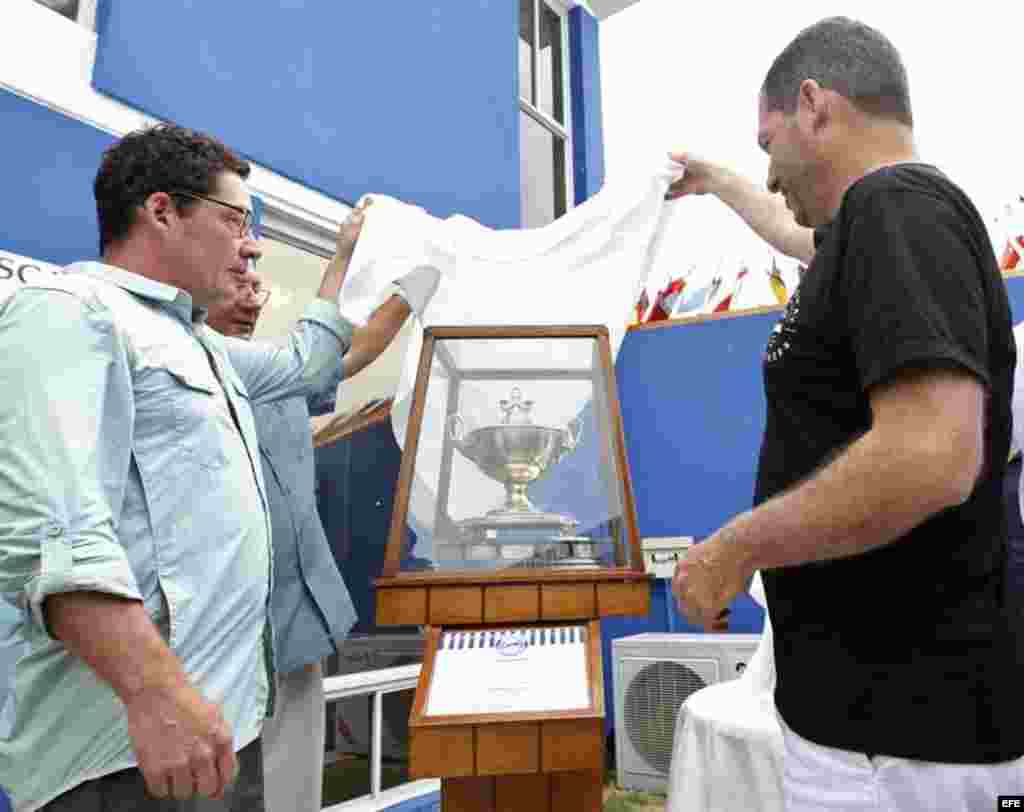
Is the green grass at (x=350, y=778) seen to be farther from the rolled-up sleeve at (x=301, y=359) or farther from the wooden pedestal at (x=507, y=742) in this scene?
the wooden pedestal at (x=507, y=742)

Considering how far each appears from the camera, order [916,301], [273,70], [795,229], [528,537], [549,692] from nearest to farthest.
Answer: [916,301] → [549,692] → [528,537] → [795,229] → [273,70]

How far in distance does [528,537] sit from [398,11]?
88.1 inches

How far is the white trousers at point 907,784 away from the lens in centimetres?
69

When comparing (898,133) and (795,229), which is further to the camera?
(795,229)

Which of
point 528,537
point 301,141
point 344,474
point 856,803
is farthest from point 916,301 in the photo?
point 344,474

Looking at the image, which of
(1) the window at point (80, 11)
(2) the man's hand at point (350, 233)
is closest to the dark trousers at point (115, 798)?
A: (2) the man's hand at point (350, 233)

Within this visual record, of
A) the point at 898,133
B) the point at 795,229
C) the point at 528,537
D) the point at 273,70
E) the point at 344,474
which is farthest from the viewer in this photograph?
the point at 344,474

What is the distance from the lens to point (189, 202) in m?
1.17

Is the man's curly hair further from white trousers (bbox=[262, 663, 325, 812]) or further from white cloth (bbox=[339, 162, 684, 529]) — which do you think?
white trousers (bbox=[262, 663, 325, 812])

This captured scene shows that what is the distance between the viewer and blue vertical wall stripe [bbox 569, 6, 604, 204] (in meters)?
4.12

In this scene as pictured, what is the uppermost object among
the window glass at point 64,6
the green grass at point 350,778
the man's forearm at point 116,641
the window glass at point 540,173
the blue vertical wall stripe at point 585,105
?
the blue vertical wall stripe at point 585,105

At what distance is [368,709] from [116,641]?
6.39ft

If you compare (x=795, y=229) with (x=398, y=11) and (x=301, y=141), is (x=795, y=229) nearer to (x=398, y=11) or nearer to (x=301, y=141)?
(x=301, y=141)

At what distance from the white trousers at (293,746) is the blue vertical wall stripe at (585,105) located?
118 inches
